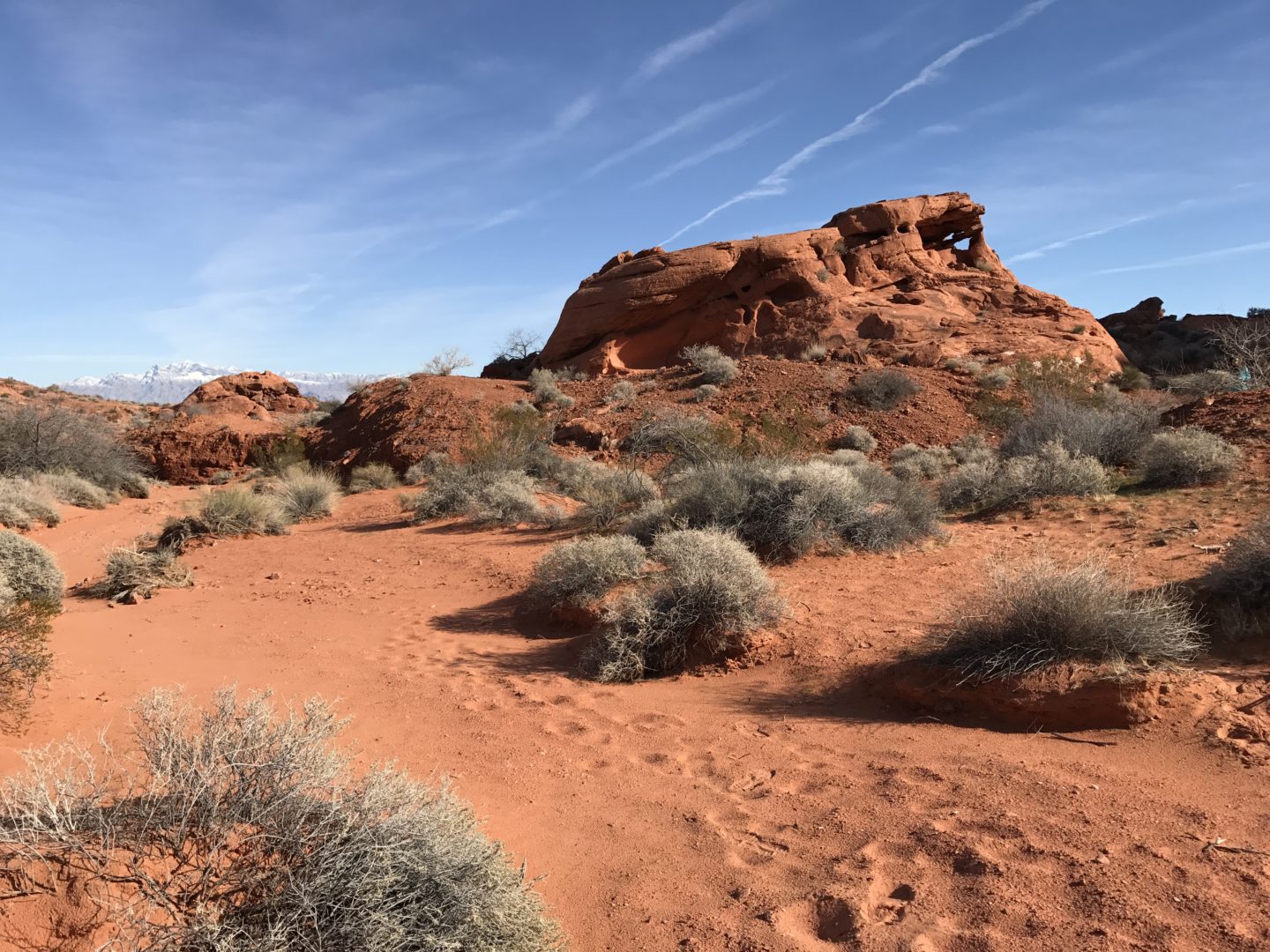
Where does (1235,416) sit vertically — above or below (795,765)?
above

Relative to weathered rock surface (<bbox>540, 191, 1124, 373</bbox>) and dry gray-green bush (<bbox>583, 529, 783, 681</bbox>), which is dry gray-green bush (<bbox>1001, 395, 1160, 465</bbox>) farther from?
weathered rock surface (<bbox>540, 191, 1124, 373</bbox>)

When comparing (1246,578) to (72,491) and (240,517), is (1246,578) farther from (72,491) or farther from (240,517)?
(72,491)

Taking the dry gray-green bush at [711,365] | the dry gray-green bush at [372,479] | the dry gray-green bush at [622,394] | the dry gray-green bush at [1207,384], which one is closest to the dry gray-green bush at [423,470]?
the dry gray-green bush at [372,479]

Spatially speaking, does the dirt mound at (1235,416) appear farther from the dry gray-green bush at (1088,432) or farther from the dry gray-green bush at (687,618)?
the dry gray-green bush at (687,618)

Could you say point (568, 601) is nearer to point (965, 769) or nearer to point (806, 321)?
point (965, 769)

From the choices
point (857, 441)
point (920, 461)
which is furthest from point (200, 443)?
point (920, 461)

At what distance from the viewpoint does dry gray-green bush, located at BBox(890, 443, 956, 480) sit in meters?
15.0

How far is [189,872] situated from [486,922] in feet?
3.10

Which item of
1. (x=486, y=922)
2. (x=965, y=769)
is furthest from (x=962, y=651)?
(x=486, y=922)

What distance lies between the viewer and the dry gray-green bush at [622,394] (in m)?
22.5

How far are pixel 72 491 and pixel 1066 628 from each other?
19388 millimetres

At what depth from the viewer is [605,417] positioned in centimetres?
2117

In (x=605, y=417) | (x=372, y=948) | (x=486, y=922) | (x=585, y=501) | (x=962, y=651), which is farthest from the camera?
(x=605, y=417)

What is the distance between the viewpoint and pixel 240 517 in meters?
13.4
